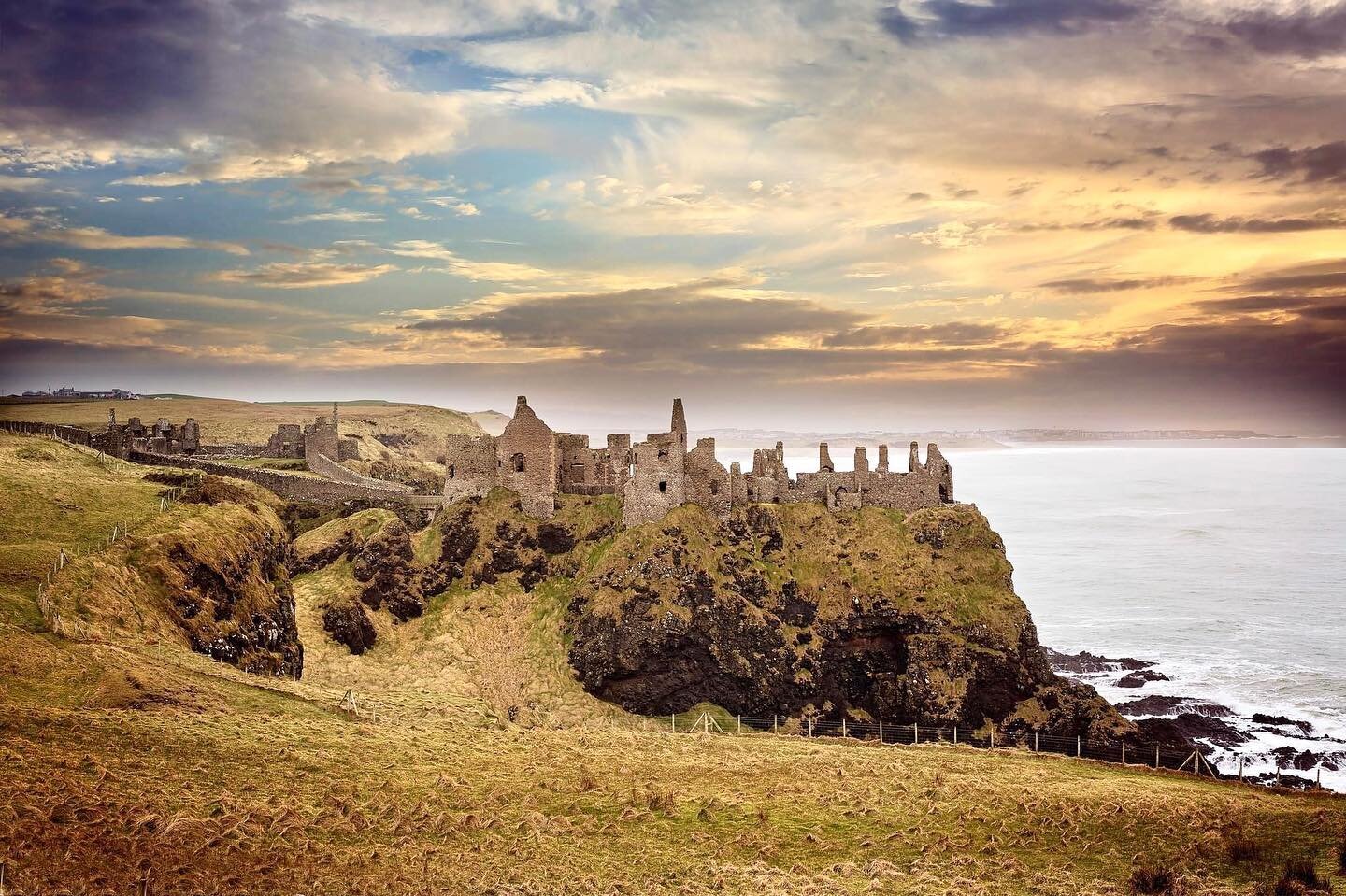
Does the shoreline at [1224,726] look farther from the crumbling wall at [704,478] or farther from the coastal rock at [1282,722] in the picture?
the crumbling wall at [704,478]

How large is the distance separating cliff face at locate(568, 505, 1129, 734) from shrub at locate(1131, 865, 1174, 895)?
33.0 metres

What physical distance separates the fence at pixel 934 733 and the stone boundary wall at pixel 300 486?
36135 mm

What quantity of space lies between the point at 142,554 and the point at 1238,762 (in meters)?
67.2

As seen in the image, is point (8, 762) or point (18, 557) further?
point (18, 557)

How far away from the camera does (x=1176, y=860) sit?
24.8 metres

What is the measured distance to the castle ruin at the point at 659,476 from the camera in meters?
65.8

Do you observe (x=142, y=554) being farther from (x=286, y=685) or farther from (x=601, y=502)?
(x=601, y=502)

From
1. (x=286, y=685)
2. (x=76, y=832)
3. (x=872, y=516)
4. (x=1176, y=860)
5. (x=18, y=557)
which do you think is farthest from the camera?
(x=872, y=516)

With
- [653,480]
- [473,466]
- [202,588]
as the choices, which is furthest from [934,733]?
[202,588]

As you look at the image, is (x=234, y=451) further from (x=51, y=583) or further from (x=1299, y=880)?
(x=1299, y=880)

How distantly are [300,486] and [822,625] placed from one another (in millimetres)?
48360

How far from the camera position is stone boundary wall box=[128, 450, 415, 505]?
2990 inches

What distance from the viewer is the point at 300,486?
79.2m

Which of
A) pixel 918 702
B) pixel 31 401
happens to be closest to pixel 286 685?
pixel 918 702
